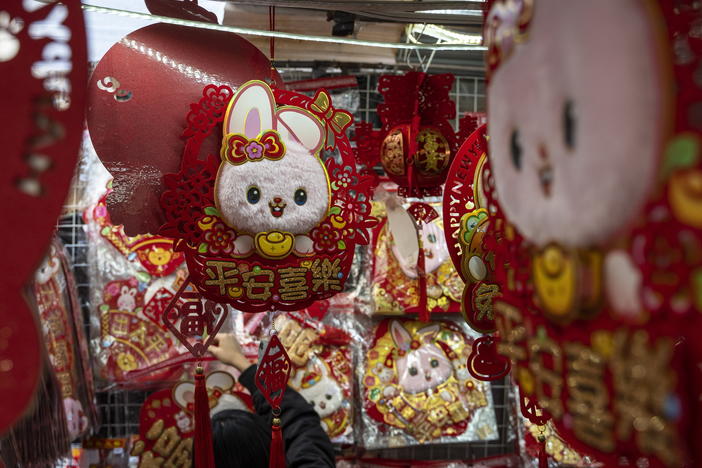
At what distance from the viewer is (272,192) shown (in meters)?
1.21

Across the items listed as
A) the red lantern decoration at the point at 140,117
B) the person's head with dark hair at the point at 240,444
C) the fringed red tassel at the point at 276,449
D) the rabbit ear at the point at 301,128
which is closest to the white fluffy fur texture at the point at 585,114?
the rabbit ear at the point at 301,128

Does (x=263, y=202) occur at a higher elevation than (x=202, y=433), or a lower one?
higher

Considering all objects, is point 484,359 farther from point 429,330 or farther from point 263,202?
point 429,330

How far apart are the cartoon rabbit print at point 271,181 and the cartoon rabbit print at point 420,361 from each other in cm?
103

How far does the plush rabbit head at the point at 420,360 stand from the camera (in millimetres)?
2174

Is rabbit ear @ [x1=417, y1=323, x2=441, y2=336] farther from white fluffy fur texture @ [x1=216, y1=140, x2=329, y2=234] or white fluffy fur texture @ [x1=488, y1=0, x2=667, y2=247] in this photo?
white fluffy fur texture @ [x1=488, y1=0, x2=667, y2=247]

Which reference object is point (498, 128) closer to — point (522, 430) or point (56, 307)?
point (56, 307)

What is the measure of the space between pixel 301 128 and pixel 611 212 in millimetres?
817

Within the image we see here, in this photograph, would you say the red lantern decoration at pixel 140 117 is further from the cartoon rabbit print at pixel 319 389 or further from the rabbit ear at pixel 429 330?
the rabbit ear at pixel 429 330

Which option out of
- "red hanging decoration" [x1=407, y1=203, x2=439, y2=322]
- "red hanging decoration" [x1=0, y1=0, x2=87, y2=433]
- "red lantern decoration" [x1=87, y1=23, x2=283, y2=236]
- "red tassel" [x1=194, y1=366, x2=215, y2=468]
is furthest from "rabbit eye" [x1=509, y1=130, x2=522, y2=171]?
"red hanging decoration" [x1=407, y1=203, x2=439, y2=322]

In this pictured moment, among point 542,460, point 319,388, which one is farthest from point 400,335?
point 542,460

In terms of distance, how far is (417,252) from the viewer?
1777 millimetres

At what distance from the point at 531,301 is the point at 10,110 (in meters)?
0.52

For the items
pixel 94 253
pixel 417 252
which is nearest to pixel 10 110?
pixel 417 252
